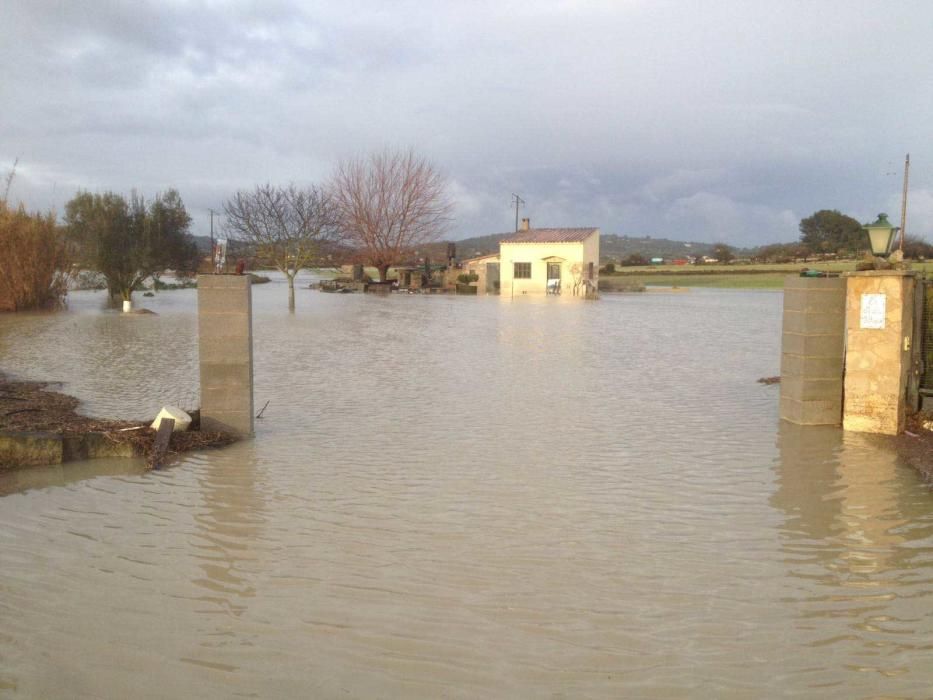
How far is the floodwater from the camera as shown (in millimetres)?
3941

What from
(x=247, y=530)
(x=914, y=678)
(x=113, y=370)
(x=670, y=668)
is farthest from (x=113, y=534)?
(x=113, y=370)

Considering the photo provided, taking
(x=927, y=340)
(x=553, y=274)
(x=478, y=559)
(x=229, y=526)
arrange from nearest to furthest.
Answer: (x=478, y=559) → (x=229, y=526) → (x=927, y=340) → (x=553, y=274)

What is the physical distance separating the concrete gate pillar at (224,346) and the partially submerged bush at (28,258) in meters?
21.6

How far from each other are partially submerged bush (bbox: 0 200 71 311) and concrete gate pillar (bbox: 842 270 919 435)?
26.0 metres

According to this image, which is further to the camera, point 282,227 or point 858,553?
point 282,227

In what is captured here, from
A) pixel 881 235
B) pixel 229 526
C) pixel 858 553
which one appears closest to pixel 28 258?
pixel 229 526

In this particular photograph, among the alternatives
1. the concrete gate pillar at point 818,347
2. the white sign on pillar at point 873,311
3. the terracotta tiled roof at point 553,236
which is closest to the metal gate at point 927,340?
the white sign on pillar at point 873,311

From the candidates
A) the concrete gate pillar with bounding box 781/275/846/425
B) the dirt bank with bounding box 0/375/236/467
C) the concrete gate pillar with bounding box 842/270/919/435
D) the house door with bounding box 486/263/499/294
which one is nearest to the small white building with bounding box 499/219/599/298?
the house door with bounding box 486/263/499/294

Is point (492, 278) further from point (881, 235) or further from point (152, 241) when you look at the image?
point (881, 235)

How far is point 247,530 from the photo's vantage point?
6012 millimetres

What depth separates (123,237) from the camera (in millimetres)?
34125

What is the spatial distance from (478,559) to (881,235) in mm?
6940

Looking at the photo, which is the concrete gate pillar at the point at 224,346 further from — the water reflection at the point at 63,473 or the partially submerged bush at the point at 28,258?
the partially submerged bush at the point at 28,258

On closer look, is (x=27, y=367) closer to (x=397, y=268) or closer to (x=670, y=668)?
(x=670, y=668)
